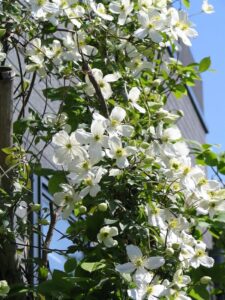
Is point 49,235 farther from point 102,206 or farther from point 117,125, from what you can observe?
point 117,125

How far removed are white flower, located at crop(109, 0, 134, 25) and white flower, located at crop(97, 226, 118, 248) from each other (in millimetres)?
760

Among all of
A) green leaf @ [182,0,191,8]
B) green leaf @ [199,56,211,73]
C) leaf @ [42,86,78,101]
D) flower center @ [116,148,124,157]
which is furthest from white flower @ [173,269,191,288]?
green leaf @ [182,0,191,8]

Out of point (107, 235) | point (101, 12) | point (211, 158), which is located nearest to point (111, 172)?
point (107, 235)

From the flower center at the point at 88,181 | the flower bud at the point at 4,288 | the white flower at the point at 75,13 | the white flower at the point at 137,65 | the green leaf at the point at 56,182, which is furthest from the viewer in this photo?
the white flower at the point at 137,65

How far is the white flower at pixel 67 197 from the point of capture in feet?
9.18

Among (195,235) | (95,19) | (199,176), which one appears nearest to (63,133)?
(199,176)

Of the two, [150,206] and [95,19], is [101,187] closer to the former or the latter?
[150,206]

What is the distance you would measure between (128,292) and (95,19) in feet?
3.44

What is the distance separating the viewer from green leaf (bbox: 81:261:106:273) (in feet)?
8.78

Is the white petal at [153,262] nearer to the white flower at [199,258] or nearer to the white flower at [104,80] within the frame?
the white flower at [199,258]

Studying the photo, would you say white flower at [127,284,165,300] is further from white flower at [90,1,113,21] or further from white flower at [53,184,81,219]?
white flower at [90,1,113,21]

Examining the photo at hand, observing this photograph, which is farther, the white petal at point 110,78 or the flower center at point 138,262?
the white petal at point 110,78

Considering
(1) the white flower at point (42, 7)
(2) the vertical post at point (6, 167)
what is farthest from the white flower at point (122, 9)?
(2) the vertical post at point (6, 167)

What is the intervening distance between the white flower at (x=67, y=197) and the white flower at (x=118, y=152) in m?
0.19
